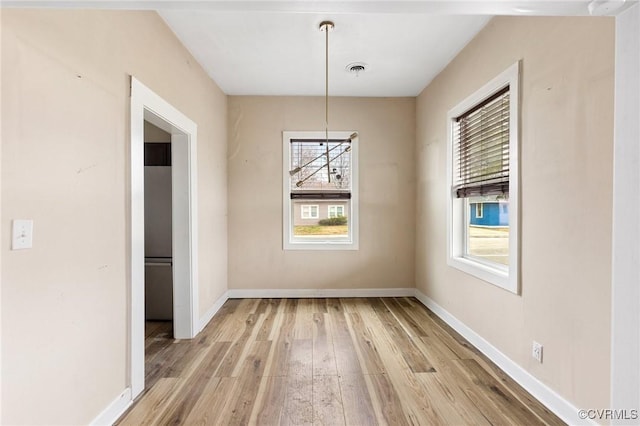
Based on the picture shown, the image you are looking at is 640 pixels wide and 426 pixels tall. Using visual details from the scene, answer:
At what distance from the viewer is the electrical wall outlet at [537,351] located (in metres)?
2.01

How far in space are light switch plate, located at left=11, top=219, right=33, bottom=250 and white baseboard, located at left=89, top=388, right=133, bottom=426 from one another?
1058 millimetres

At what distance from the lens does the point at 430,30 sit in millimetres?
2682

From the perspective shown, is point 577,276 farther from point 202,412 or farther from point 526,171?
point 202,412

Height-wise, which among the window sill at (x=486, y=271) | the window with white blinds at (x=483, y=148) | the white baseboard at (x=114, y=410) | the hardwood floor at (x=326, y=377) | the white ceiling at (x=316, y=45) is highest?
the white ceiling at (x=316, y=45)

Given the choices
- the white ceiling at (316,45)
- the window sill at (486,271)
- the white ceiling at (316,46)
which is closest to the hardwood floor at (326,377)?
the window sill at (486,271)

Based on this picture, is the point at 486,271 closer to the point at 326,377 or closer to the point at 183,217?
the point at 326,377

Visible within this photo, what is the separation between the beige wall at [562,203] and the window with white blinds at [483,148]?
0.25 metres

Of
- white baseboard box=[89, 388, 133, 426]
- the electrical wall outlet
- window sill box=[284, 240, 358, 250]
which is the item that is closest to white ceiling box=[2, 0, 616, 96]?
window sill box=[284, 240, 358, 250]

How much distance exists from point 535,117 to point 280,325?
9.41 feet

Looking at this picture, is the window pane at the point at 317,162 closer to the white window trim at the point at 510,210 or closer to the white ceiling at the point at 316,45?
the white ceiling at the point at 316,45

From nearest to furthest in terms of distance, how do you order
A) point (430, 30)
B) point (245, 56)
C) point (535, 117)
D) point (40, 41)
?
point (40, 41), point (535, 117), point (430, 30), point (245, 56)

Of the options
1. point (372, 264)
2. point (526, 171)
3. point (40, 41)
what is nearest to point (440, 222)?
point (372, 264)

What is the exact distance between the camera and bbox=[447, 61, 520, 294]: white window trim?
7.34 ft

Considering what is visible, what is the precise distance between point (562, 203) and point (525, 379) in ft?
4.00
